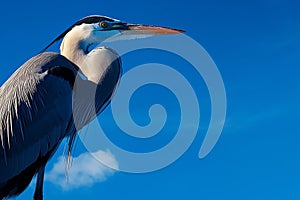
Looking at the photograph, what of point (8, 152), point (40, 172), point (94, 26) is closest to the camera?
point (8, 152)

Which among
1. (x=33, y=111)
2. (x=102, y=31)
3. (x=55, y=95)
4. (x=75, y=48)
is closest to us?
(x=33, y=111)

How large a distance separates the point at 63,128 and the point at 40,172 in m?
0.57

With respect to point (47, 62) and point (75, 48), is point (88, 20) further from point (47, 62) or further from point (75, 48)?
point (47, 62)

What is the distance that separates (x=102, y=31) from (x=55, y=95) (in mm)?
1137

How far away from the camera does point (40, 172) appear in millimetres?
6266

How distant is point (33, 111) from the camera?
19.8ft

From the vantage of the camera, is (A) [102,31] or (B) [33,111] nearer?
(B) [33,111]

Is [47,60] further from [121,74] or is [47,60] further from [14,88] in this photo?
[121,74]

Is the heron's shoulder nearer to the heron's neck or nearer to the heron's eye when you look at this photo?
the heron's neck

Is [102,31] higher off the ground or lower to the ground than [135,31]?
lower

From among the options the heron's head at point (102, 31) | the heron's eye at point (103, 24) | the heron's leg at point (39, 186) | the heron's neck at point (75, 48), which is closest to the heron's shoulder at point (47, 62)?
the heron's neck at point (75, 48)

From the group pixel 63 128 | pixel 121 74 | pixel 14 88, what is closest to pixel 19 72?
pixel 14 88

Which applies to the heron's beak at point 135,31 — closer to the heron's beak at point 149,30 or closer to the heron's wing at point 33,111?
the heron's beak at point 149,30

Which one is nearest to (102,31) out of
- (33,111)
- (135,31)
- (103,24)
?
(103,24)
